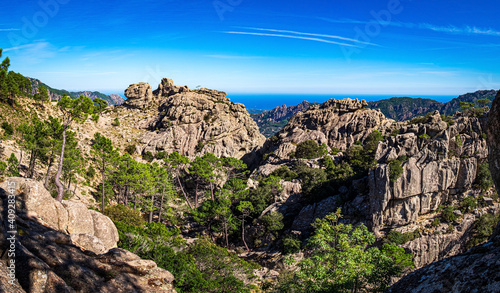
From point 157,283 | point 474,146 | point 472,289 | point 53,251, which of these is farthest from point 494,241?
point 474,146

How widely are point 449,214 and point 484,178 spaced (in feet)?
24.3

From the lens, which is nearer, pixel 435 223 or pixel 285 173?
pixel 435 223

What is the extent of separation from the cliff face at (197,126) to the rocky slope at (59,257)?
200 feet

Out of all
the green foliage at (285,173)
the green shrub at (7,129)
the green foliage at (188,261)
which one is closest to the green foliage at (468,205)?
the green foliage at (285,173)

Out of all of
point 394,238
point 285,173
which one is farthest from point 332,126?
point 394,238

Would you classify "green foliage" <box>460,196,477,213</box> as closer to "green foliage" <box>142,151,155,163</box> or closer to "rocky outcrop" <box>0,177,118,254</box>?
"rocky outcrop" <box>0,177,118,254</box>

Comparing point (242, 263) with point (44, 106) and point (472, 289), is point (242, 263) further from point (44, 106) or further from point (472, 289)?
point (44, 106)

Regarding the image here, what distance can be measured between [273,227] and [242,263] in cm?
1548

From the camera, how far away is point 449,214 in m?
33.8

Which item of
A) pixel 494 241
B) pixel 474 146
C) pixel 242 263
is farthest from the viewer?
pixel 474 146

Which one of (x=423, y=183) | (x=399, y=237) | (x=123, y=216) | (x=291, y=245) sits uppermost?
(x=423, y=183)

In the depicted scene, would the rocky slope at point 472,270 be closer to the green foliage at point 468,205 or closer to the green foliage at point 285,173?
the green foliage at point 468,205

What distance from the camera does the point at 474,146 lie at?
128 feet

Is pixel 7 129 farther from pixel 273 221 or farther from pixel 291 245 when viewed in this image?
pixel 291 245
